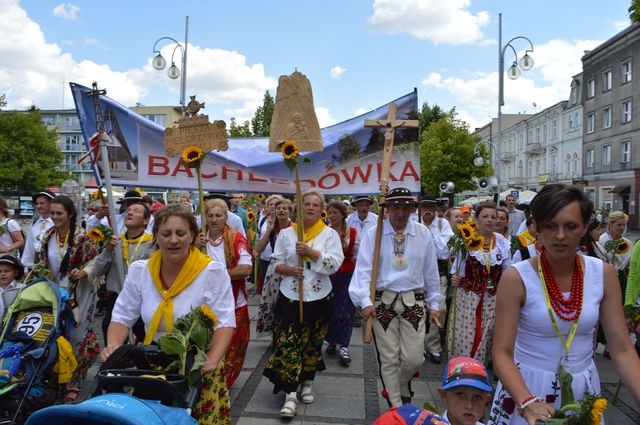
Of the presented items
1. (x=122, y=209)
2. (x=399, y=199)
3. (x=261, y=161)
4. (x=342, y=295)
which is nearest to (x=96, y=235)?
(x=261, y=161)

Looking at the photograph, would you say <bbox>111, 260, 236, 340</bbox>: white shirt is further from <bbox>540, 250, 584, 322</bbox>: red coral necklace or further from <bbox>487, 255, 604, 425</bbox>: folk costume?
<bbox>540, 250, 584, 322</bbox>: red coral necklace

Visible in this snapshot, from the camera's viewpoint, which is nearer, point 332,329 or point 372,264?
point 372,264

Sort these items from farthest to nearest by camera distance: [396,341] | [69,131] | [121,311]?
[69,131] < [396,341] < [121,311]

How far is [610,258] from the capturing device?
283 inches

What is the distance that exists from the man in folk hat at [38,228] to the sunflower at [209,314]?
361 cm

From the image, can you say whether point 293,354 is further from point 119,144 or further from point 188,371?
point 119,144

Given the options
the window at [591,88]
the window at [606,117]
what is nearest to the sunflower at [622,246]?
the window at [606,117]

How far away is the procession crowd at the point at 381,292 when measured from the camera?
87.4 inches

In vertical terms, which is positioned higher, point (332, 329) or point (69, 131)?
point (69, 131)

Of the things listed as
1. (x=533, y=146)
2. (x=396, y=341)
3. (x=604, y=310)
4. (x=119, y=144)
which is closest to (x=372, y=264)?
(x=396, y=341)

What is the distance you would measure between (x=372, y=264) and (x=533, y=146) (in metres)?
60.3

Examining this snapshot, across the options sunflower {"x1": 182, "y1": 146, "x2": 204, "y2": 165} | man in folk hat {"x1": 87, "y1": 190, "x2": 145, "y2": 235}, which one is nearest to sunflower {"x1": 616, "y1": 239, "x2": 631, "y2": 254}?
sunflower {"x1": 182, "y1": 146, "x2": 204, "y2": 165}

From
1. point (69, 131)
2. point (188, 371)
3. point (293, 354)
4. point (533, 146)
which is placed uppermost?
point (69, 131)

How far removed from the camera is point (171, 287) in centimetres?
289
